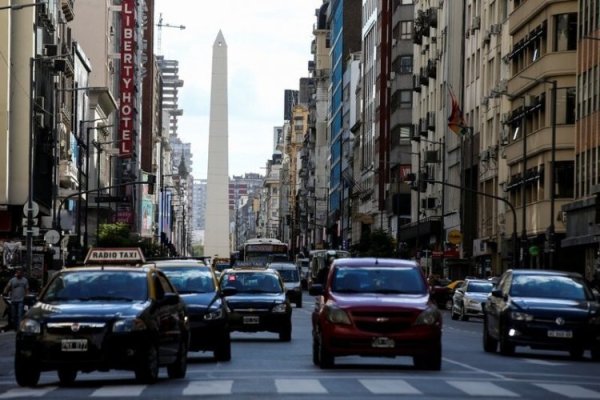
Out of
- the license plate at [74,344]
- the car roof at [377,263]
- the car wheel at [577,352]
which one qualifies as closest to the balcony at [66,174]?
the car wheel at [577,352]

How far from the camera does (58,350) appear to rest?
22719mm

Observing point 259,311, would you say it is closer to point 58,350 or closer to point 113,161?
point 58,350

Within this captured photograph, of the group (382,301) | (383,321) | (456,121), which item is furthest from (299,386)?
(456,121)

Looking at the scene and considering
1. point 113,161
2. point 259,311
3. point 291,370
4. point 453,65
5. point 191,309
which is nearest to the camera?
point 291,370

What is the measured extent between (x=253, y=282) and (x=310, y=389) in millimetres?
20509

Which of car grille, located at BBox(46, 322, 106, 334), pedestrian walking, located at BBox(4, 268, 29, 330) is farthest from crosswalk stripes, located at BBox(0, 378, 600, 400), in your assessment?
pedestrian walking, located at BBox(4, 268, 29, 330)

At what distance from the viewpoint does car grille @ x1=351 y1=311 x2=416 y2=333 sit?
2744 cm

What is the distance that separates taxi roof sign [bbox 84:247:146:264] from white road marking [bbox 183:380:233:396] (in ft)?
76.0

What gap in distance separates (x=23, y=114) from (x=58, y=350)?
67295mm

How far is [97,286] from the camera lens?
24203 mm

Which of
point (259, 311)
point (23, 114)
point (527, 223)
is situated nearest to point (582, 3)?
point (527, 223)

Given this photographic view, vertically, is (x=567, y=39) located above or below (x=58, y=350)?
above

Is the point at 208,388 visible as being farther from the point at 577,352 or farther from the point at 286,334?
the point at 286,334

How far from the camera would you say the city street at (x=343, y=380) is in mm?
21922
